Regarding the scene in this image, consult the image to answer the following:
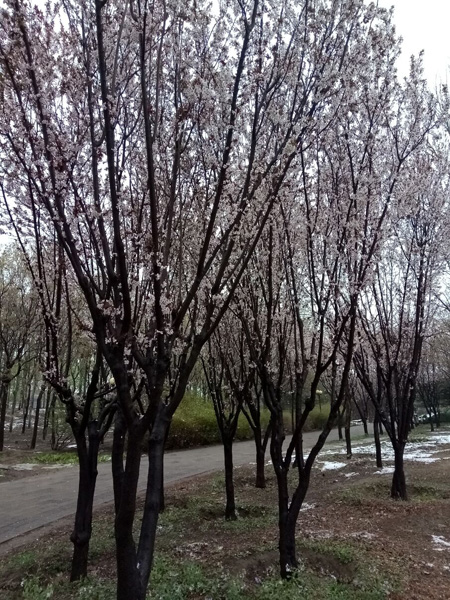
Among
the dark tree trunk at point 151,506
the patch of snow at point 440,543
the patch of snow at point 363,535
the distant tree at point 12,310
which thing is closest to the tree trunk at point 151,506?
the dark tree trunk at point 151,506

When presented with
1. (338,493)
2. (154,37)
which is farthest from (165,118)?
(338,493)

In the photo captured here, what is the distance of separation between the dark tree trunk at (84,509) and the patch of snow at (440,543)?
3.98 m

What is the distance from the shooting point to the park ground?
4.30 meters

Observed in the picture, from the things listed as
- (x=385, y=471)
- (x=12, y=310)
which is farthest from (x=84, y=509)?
(x=12, y=310)

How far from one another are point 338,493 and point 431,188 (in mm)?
5437

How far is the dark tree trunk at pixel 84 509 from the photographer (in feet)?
15.6

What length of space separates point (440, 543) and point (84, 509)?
424 centimetres

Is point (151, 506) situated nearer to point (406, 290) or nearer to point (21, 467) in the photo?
point (406, 290)

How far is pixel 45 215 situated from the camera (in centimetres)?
445

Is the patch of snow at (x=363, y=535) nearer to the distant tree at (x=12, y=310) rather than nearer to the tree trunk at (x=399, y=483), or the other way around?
the tree trunk at (x=399, y=483)

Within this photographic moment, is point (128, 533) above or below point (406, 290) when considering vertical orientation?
below

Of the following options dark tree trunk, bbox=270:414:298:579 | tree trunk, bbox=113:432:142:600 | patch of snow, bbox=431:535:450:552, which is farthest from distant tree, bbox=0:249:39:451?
tree trunk, bbox=113:432:142:600

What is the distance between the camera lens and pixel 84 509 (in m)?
4.82

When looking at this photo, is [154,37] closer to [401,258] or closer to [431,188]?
[431,188]
